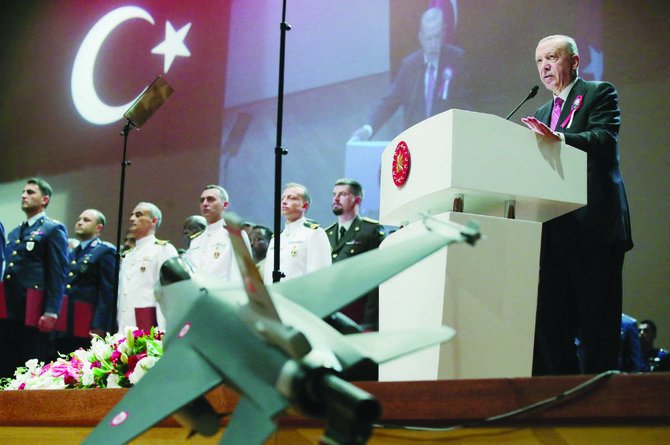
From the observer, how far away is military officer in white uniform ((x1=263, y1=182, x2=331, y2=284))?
3.85 meters

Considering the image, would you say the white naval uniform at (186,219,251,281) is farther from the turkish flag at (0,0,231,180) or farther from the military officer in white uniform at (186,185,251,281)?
the turkish flag at (0,0,231,180)

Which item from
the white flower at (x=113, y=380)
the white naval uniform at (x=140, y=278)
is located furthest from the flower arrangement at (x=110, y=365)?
the white naval uniform at (x=140, y=278)

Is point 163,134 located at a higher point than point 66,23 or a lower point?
lower

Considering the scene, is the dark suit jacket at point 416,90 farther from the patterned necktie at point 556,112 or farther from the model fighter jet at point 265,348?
the model fighter jet at point 265,348

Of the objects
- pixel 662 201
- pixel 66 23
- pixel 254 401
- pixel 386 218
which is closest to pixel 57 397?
pixel 386 218

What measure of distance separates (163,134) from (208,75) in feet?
2.25

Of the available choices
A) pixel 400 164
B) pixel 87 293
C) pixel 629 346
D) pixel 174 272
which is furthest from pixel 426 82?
pixel 174 272

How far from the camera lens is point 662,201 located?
4352mm

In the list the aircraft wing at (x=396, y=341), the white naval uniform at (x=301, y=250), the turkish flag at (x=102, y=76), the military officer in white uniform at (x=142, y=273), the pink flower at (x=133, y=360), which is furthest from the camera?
the turkish flag at (x=102, y=76)

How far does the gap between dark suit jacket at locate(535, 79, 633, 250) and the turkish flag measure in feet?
13.3

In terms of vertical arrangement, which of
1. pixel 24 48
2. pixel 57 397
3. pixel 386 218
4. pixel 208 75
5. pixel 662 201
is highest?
pixel 24 48

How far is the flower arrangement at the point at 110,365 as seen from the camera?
6.22 ft

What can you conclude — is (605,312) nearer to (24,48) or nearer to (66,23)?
(66,23)

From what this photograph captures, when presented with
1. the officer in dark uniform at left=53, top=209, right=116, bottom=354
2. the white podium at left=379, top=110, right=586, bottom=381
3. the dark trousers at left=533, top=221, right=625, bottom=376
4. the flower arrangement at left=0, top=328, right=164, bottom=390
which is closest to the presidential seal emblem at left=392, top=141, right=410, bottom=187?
the white podium at left=379, top=110, right=586, bottom=381
